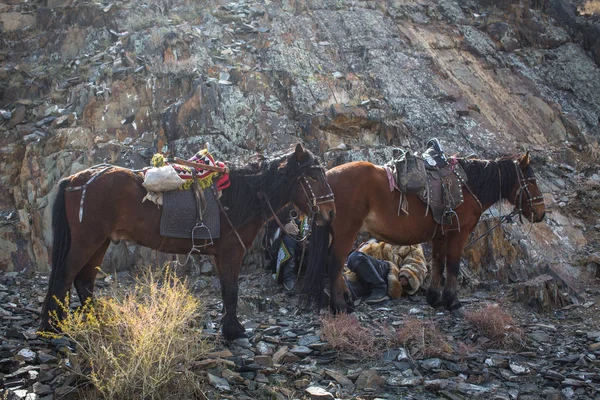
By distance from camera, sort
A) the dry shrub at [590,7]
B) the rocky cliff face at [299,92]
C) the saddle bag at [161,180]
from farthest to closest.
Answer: the dry shrub at [590,7], the rocky cliff face at [299,92], the saddle bag at [161,180]

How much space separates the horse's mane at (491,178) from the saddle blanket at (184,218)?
381 cm

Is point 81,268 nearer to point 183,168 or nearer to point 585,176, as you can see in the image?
point 183,168

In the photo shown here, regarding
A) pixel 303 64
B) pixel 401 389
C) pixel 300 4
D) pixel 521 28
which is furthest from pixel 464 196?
pixel 521 28

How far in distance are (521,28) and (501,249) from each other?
8835 mm

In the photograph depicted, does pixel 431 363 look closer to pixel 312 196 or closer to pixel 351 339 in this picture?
pixel 351 339

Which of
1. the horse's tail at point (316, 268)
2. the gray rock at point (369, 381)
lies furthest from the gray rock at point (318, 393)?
the horse's tail at point (316, 268)

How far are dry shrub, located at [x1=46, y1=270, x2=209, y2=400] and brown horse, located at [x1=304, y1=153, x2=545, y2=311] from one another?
2.81 meters

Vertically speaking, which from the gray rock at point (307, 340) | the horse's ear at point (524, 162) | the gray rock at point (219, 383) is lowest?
the gray rock at point (307, 340)

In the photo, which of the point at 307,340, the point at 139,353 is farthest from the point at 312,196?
the point at 139,353

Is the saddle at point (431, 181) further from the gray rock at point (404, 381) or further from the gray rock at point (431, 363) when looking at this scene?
the gray rock at point (404, 381)

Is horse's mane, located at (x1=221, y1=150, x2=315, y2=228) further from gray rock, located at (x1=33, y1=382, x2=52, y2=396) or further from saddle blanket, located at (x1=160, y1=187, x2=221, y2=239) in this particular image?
gray rock, located at (x1=33, y1=382, x2=52, y2=396)

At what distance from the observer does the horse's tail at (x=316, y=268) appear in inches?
270

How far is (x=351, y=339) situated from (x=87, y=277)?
2787mm

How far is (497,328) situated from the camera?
6.02m
